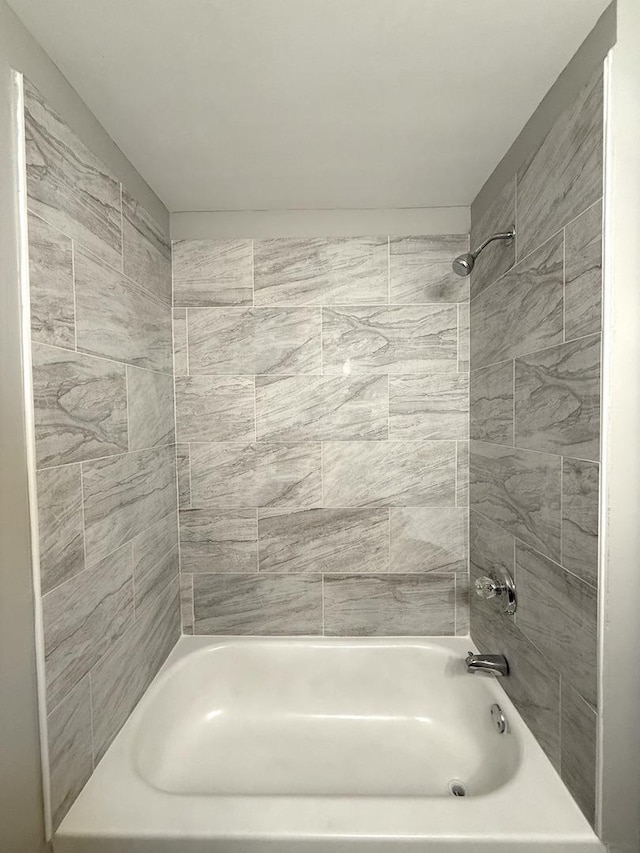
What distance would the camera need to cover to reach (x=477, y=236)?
1.73m

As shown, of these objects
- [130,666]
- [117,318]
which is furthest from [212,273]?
[130,666]

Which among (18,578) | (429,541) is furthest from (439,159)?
(18,578)

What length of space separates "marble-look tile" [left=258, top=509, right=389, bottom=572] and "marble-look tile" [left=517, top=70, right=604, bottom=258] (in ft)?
3.78

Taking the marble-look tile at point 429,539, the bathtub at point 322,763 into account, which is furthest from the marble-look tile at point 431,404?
the bathtub at point 322,763

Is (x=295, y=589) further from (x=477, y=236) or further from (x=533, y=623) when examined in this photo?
(x=477, y=236)

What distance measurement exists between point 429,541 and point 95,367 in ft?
4.62

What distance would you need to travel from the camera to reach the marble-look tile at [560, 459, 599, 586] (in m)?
0.96

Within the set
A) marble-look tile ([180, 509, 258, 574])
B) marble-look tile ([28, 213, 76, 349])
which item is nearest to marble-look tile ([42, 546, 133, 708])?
marble-look tile ([180, 509, 258, 574])

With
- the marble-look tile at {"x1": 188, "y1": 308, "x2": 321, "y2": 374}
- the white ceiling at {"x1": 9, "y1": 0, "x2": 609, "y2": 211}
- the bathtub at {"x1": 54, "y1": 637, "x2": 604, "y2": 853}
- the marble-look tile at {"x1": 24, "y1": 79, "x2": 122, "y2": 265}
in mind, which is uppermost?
the white ceiling at {"x1": 9, "y1": 0, "x2": 609, "y2": 211}

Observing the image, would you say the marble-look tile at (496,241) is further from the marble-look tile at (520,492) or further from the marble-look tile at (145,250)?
the marble-look tile at (145,250)

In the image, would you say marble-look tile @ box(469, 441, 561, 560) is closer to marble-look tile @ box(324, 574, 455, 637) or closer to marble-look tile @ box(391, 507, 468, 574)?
marble-look tile @ box(391, 507, 468, 574)

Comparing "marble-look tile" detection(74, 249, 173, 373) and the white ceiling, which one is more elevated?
the white ceiling

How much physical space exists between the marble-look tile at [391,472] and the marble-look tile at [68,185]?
1080 millimetres

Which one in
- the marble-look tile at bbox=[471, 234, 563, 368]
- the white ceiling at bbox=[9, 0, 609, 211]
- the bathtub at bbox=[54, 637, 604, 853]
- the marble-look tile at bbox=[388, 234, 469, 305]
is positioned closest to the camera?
the white ceiling at bbox=[9, 0, 609, 211]
